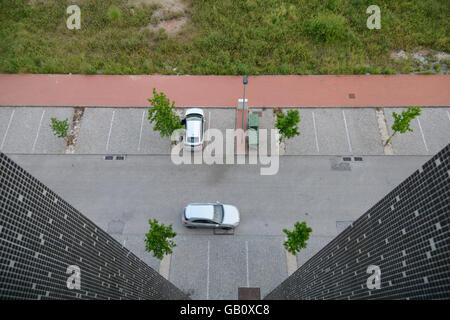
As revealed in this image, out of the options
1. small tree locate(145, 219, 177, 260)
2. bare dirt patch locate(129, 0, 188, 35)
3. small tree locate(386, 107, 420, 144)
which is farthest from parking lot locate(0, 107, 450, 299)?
bare dirt patch locate(129, 0, 188, 35)

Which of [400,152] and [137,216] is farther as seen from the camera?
[400,152]

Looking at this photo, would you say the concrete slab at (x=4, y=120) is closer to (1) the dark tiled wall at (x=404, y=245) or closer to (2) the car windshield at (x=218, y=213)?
(2) the car windshield at (x=218, y=213)

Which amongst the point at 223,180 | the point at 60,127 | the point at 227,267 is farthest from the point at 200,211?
the point at 60,127

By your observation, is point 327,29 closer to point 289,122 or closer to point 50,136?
point 289,122

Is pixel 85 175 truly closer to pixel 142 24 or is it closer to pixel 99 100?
pixel 99 100

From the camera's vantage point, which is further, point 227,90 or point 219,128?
point 227,90
